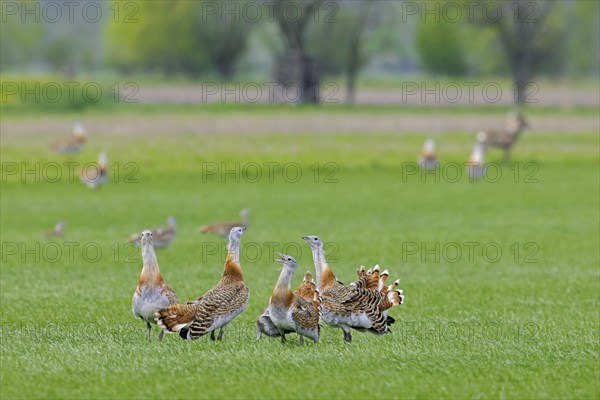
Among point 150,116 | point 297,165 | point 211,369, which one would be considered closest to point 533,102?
point 150,116

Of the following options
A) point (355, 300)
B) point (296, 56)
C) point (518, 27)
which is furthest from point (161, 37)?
point (355, 300)

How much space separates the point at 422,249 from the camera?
898 inches

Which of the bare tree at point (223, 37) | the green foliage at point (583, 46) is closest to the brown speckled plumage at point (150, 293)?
the bare tree at point (223, 37)

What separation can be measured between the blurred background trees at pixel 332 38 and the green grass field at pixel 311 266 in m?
37.0

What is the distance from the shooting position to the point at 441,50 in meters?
140

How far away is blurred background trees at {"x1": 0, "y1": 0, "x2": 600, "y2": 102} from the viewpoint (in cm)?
8362

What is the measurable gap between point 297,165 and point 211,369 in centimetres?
2862

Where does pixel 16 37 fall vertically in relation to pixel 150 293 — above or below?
below

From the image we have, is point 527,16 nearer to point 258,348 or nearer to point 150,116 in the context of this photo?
point 150,116

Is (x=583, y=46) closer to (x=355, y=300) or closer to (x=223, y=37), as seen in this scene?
(x=223, y=37)

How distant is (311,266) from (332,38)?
107m

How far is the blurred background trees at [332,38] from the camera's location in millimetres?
83625

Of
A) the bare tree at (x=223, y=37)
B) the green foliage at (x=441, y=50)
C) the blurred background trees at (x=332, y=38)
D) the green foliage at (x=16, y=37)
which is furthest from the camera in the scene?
the green foliage at (x=16, y=37)

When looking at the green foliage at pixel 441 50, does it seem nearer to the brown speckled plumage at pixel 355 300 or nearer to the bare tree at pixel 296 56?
the bare tree at pixel 296 56
